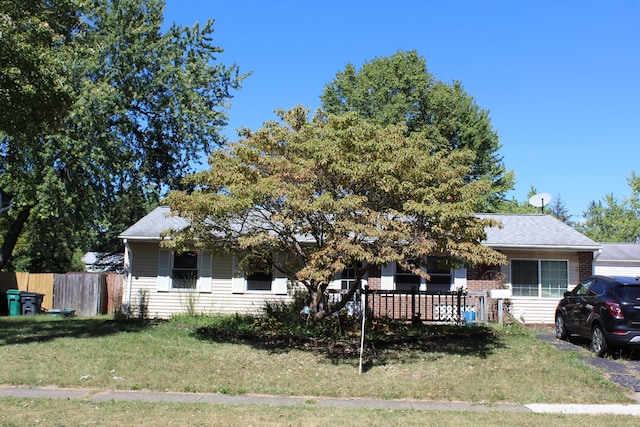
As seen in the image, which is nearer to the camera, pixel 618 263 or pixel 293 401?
pixel 293 401

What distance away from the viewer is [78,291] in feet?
70.5

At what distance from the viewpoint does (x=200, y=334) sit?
1381 centimetres

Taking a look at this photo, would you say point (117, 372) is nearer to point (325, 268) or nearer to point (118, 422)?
point (118, 422)

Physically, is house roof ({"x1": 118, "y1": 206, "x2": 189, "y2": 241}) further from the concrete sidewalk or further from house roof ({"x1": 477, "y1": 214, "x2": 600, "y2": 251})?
house roof ({"x1": 477, "y1": 214, "x2": 600, "y2": 251})

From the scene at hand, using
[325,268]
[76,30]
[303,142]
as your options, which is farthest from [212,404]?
[76,30]

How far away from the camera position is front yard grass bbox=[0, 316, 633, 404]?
9.18 m

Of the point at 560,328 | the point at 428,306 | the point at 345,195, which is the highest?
the point at 345,195

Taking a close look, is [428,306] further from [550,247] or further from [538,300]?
[550,247]

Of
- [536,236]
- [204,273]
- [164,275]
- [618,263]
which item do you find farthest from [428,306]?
[618,263]

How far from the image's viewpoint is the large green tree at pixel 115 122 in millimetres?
17750

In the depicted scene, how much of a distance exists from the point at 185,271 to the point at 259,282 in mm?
2469

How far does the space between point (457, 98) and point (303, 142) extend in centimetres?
2193

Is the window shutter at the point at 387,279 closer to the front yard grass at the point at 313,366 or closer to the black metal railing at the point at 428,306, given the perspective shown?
the black metal railing at the point at 428,306

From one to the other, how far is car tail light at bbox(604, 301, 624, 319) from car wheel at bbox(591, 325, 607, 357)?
549 mm
